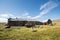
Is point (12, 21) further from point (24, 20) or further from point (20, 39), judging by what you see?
point (20, 39)

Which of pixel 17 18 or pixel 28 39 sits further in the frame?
pixel 17 18

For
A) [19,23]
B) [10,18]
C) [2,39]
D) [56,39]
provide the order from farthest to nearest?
[10,18] → [19,23] → [2,39] → [56,39]

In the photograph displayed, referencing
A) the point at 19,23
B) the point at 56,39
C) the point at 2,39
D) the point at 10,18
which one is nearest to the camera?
the point at 56,39

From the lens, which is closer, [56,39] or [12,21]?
[56,39]

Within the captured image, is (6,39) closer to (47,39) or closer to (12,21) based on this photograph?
(47,39)

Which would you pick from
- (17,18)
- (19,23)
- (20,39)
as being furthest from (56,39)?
(17,18)

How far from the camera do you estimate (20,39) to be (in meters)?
21.0

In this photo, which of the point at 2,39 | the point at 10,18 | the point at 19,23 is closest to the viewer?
the point at 2,39

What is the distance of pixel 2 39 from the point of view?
2161cm

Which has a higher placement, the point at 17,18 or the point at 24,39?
the point at 17,18

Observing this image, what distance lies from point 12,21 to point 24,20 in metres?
7.53

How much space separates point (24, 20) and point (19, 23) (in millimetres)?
4046

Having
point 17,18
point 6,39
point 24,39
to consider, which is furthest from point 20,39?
point 17,18

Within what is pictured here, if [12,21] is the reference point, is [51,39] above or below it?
below
